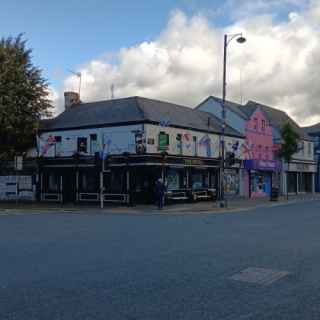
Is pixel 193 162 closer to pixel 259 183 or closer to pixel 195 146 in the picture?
pixel 195 146

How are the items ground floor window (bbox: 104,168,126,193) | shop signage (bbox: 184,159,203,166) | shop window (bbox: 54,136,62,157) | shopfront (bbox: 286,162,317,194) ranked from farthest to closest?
shopfront (bbox: 286,162,317,194), shop window (bbox: 54,136,62,157), shop signage (bbox: 184,159,203,166), ground floor window (bbox: 104,168,126,193)

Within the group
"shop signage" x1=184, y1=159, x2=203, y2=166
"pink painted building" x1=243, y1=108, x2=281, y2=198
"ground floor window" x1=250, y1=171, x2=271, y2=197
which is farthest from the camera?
"ground floor window" x1=250, y1=171, x2=271, y2=197

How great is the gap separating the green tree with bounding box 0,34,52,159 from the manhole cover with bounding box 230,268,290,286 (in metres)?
27.8

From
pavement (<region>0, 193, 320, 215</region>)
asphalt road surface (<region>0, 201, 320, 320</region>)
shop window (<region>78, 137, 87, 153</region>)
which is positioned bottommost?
pavement (<region>0, 193, 320, 215</region>)

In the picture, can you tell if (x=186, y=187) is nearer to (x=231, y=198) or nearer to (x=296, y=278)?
(x=231, y=198)

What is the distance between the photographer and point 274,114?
5709 centimetres

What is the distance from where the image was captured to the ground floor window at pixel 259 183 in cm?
4572

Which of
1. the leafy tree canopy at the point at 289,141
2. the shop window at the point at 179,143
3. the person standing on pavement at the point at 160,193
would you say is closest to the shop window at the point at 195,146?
the shop window at the point at 179,143

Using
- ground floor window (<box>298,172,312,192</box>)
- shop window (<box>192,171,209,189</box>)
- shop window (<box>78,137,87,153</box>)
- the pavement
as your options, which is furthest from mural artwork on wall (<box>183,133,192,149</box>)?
ground floor window (<box>298,172,312,192</box>)

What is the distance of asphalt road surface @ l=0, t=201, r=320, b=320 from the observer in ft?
20.8

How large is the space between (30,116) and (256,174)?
21493mm

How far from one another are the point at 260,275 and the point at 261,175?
39419 mm

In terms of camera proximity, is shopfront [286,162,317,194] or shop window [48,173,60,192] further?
shopfront [286,162,317,194]

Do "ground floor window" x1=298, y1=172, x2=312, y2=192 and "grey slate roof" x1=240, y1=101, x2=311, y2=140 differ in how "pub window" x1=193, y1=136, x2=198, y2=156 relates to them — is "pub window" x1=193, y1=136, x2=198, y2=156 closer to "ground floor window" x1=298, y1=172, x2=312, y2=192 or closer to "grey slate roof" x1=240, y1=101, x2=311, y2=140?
"grey slate roof" x1=240, y1=101, x2=311, y2=140
